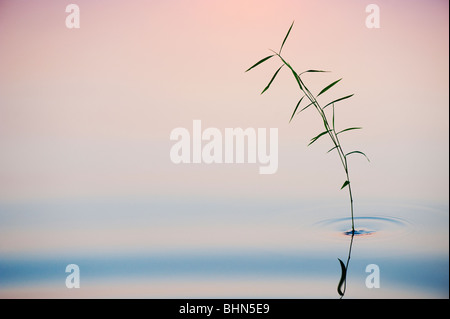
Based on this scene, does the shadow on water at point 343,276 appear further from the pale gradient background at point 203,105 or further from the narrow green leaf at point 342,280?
the pale gradient background at point 203,105

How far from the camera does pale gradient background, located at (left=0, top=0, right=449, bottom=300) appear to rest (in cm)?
206

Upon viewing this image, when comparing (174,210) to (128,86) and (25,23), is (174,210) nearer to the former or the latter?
(128,86)

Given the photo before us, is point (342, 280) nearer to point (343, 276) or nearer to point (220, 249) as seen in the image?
point (343, 276)

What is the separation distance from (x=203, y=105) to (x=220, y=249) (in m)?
0.63

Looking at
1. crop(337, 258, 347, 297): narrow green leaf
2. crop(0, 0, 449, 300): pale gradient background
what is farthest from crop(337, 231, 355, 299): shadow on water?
crop(0, 0, 449, 300): pale gradient background

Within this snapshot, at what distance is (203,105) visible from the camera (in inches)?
82.0

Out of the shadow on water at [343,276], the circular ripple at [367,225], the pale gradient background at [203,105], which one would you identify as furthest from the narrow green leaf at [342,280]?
the pale gradient background at [203,105]

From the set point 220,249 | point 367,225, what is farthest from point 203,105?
point 367,225

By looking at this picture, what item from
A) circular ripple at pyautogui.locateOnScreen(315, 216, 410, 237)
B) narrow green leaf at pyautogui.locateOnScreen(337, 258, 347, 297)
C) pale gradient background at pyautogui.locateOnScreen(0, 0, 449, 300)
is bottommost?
narrow green leaf at pyautogui.locateOnScreen(337, 258, 347, 297)

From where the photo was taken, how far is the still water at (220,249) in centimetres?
194

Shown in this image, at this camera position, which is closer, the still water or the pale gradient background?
the still water

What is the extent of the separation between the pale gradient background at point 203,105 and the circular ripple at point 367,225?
0.10m

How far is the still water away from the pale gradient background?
0.07ft

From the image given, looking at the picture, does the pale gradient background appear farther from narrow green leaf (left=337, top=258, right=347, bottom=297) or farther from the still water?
narrow green leaf (left=337, top=258, right=347, bottom=297)
